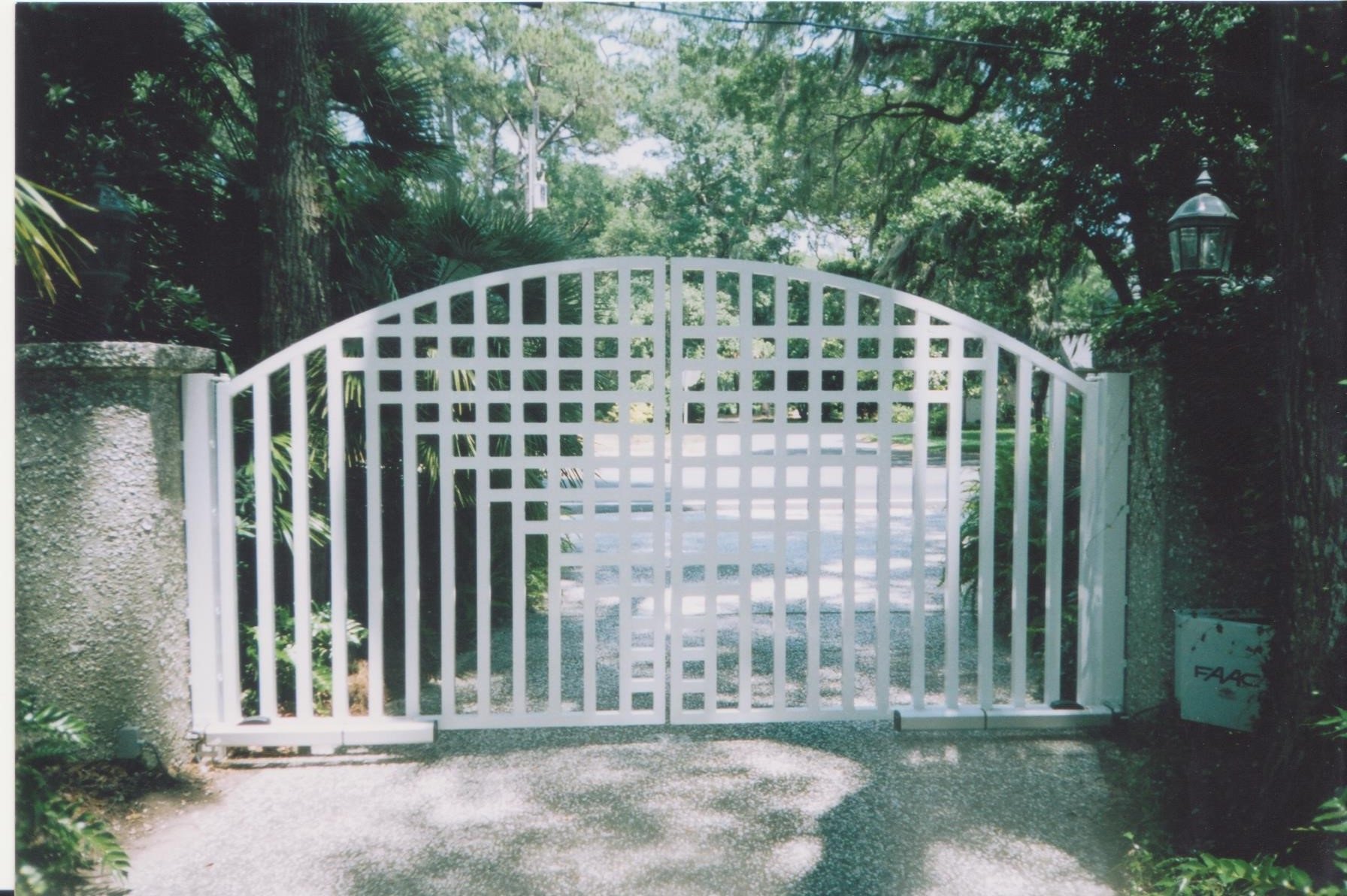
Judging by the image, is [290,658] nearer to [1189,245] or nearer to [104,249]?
[104,249]

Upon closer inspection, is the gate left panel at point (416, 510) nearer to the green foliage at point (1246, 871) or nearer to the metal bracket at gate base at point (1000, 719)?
the metal bracket at gate base at point (1000, 719)

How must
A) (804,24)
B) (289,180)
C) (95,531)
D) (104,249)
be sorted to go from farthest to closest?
(804,24) → (289,180) → (104,249) → (95,531)

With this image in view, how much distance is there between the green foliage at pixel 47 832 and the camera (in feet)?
7.64

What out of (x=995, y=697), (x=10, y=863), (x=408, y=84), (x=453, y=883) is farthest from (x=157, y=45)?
(x=995, y=697)

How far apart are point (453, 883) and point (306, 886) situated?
1.43ft

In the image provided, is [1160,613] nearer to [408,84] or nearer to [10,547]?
[10,547]

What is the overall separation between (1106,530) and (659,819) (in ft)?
6.98

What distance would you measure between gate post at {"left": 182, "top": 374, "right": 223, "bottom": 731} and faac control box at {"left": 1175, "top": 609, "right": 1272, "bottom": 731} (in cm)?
371

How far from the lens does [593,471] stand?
3734 mm

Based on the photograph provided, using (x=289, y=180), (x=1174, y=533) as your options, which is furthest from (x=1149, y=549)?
(x=289, y=180)

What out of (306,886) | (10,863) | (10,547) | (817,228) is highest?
(817,228)

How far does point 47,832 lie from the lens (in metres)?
2.38

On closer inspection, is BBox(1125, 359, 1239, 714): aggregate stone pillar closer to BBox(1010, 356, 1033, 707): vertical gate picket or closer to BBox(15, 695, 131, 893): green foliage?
BBox(1010, 356, 1033, 707): vertical gate picket

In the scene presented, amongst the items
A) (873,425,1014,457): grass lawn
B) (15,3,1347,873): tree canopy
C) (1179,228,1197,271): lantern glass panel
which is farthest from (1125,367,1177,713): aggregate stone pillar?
(873,425,1014,457): grass lawn
